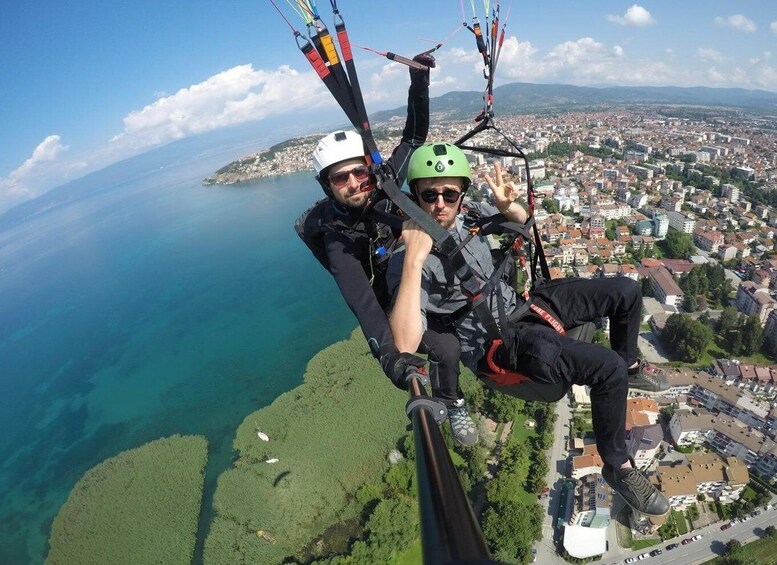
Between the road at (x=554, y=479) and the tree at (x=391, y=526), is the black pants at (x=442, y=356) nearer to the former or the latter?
the tree at (x=391, y=526)

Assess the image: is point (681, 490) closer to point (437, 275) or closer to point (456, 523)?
point (437, 275)

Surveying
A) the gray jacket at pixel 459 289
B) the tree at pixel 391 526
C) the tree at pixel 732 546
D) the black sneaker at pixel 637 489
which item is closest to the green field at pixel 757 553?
the tree at pixel 732 546

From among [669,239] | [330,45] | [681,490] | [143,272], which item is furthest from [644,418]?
[143,272]

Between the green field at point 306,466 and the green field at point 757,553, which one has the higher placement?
the green field at point 306,466

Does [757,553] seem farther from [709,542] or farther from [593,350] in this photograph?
[593,350]

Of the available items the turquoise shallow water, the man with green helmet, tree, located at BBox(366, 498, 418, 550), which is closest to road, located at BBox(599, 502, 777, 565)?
tree, located at BBox(366, 498, 418, 550)

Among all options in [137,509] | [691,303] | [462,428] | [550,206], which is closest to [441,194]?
[462,428]

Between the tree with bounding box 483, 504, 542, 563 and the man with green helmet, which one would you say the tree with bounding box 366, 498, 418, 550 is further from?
the man with green helmet
